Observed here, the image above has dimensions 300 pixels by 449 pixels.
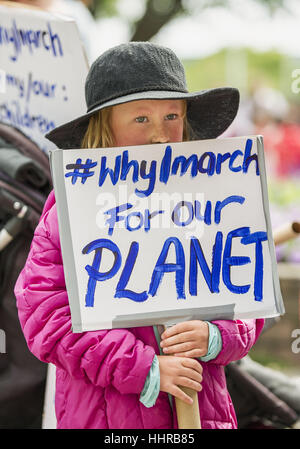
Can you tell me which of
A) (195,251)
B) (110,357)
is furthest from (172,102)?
(110,357)

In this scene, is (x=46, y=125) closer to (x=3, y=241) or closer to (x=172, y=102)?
(x=3, y=241)

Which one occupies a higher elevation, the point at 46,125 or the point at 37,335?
the point at 46,125

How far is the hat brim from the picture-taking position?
1.80 meters

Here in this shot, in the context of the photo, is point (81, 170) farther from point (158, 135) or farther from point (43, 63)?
point (43, 63)

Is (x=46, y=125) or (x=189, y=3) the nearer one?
(x=46, y=125)

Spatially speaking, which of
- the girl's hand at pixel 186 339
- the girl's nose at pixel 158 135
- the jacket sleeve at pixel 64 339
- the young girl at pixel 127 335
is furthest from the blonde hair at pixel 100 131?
the girl's hand at pixel 186 339

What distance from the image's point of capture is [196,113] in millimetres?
2037

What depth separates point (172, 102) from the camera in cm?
187

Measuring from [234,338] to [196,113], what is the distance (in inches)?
25.0

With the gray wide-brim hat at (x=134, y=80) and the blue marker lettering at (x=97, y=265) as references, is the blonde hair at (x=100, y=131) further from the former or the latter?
the blue marker lettering at (x=97, y=265)

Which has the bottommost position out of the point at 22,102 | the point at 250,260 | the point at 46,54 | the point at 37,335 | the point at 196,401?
the point at 196,401

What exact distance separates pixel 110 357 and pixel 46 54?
1187 millimetres

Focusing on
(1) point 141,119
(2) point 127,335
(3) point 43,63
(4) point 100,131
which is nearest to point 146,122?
(1) point 141,119

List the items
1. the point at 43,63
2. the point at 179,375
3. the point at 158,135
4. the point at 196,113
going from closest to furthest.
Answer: the point at 179,375 → the point at 158,135 → the point at 196,113 → the point at 43,63
